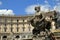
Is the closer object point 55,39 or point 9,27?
point 55,39

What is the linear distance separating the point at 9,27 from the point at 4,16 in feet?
20.0

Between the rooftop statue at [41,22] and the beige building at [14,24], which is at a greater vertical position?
the rooftop statue at [41,22]

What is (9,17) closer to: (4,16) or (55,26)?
(4,16)

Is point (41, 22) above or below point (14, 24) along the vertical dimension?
above

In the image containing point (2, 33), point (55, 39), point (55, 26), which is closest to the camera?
point (55, 39)

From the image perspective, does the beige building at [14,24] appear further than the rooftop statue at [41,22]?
Yes

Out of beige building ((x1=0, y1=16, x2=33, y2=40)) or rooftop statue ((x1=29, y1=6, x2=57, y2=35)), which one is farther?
beige building ((x1=0, y1=16, x2=33, y2=40))

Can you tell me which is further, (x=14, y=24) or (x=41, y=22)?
(x=14, y=24)

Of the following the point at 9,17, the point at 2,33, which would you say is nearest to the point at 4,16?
the point at 9,17

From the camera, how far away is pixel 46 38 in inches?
579

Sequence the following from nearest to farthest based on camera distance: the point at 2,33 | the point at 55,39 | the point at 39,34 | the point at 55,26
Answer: the point at 55,39, the point at 39,34, the point at 55,26, the point at 2,33

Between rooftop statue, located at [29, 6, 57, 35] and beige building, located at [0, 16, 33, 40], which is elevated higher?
rooftop statue, located at [29, 6, 57, 35]

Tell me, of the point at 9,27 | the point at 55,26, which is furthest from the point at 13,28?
the point at 55,26

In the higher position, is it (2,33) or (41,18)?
(41,18)
